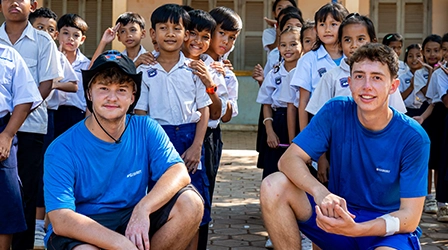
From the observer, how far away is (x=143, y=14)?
12.1 m

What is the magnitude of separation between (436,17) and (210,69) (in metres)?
8.43

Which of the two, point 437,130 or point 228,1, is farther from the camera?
→ point 228,1

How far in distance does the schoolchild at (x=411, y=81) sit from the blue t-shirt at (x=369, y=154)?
12.0 feet

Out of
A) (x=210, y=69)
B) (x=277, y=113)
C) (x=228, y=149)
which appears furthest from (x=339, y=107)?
(x=228, y=149)

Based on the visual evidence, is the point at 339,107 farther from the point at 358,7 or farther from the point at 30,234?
the point at 358,7

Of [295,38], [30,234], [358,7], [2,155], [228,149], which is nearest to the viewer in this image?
[2,155]

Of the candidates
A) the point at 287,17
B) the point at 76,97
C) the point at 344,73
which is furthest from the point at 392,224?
the point at 287,17

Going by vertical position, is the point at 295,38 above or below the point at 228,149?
above

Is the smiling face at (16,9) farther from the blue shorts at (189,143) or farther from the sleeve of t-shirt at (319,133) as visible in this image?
the sleeve of t-shirt at (319,133)

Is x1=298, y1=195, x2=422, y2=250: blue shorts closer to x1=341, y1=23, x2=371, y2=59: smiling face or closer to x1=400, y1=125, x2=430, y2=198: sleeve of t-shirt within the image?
x1=400, y1=125, x2=430, y2=198: sleeve of t-shirt

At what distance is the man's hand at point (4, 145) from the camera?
13.7ft

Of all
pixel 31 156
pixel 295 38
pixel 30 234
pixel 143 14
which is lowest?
pixel 30 234

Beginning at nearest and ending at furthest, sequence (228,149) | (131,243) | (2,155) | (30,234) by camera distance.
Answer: (131,243)
(2,155)
(30,234)
(228,149)

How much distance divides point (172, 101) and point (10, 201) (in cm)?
116
